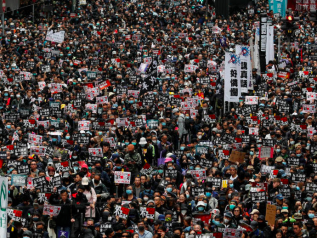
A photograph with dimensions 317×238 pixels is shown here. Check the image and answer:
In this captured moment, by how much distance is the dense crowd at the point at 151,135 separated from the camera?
20500mm

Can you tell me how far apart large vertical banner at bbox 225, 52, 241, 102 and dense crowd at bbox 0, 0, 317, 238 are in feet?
1.84

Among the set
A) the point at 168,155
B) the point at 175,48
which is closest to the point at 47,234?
the point at 168,155

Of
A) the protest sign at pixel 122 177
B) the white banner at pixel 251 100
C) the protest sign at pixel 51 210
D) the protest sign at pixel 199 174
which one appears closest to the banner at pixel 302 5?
the white banner at pixel 251 100

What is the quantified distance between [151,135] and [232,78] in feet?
20.7

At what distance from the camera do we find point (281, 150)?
24891 millimetres

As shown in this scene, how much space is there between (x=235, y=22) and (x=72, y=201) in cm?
3016

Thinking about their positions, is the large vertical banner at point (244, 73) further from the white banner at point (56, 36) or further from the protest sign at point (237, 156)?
the white banner at point (56, 36)

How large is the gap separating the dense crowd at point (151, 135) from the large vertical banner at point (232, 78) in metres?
0.56

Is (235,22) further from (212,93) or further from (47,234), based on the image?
(47,234)

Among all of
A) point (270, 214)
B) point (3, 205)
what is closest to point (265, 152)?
point (270, 214)

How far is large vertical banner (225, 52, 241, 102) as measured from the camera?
31531 mm

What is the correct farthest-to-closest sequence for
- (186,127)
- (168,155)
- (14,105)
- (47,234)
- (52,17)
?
(52,17) → (14,105) → (186,127) → (168,155) → (47,234)

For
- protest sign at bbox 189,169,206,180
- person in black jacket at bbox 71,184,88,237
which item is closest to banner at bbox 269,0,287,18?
protest sign at bbox 189,169,206,180

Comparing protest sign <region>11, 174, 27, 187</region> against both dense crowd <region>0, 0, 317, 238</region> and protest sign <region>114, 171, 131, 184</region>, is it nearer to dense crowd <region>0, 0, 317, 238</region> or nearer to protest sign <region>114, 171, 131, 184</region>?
dense crowd <region>0, 0, 317, 238</region>
